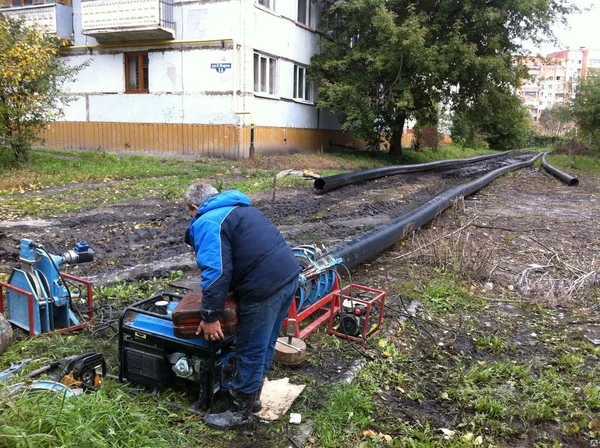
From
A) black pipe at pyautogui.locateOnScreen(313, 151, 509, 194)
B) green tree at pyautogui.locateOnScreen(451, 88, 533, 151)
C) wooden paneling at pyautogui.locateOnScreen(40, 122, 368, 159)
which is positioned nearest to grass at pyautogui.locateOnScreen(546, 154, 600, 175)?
green tree at pyautogui.locateOnScreen(451, 88, 533, 151)

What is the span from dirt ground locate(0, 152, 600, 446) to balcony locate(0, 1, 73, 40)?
1094 cm

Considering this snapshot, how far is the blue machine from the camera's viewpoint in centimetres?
410

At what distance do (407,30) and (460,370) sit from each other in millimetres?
17030

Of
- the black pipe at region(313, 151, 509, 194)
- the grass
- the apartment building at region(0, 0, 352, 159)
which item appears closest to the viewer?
the black pipe at region(313, 151, 509, 194)

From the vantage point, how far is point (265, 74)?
62.8 ft

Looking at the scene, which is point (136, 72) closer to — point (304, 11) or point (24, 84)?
point (24, 84)

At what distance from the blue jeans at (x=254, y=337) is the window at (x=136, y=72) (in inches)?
674

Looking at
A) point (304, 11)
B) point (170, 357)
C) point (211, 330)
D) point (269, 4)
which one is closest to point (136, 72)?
point (269, 4)

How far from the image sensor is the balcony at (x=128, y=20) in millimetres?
16844

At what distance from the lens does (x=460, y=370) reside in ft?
13.7

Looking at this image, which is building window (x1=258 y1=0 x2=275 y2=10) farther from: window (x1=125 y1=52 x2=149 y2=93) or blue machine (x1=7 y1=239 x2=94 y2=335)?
Result: blue machine (x1=7 y1=239 x2=94 y2=335)

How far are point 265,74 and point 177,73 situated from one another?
10.6 ft

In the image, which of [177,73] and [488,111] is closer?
[177,73]

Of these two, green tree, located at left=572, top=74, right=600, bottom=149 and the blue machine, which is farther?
green tree, located at left=572, top=74, right=600, bottom=149
